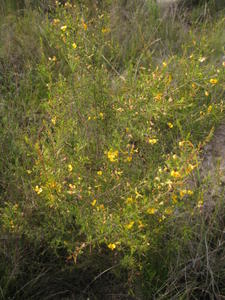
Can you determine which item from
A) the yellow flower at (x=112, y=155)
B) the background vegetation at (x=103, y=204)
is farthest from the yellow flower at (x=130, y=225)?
the yellow flower at (x=112, y=155)

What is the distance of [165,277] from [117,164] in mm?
691

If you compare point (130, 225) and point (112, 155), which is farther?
point (112, 155)

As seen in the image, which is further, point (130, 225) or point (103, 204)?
point (103, 204)

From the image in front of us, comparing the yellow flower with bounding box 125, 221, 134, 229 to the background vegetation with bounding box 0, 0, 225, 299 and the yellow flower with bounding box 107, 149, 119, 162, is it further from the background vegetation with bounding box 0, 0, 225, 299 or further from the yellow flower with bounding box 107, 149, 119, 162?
the yellow flower with bounding box 107, 149, 119, 162

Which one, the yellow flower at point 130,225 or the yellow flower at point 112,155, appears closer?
the yellow flower at point 130,225

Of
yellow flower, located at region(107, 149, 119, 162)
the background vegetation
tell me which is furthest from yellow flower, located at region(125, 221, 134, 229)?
yellow flower, located at region(107, 149, 119, 162)

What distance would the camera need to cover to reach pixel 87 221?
6.52 ft

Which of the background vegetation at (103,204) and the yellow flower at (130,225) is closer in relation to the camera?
the yellow flower at (130,225)

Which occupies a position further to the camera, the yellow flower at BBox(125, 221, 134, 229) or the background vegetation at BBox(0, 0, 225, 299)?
the background vegetation at BBox(0, 0, 225, 299)

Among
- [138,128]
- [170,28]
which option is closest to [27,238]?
[138,128]

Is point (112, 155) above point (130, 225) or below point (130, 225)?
above

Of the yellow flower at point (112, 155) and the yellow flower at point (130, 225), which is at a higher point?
the yellow flower at point (112, 155)

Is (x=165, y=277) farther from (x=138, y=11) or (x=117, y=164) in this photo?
(x=138, y=11)

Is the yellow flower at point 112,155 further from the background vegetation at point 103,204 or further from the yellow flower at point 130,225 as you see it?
the yellow flower at point 130,225
